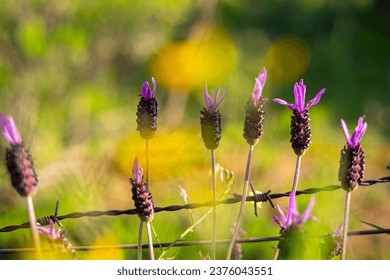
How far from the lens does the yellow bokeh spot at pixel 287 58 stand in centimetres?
230

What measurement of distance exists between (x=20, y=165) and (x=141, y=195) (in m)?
0.08

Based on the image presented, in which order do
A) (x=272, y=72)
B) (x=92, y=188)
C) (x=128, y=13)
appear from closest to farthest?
1. (x=92, y=188)
2. (x=128, y=13)
3. (x=272, y=72)

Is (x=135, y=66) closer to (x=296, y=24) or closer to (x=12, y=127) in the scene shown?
(x=296, y=24)

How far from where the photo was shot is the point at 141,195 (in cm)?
38

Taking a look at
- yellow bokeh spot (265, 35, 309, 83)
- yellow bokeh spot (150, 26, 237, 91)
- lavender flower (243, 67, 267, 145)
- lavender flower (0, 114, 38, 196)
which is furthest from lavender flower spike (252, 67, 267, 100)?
yellow bokeh spot (265, 35, 309, 83)

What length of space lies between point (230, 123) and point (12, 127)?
1393 millimetres

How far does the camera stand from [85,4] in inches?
60.6

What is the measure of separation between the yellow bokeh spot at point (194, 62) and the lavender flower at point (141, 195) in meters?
1.42

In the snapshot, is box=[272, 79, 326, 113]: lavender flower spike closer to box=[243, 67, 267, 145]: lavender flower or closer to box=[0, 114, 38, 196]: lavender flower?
box=[243, 67, 267, 145]: lavender flower

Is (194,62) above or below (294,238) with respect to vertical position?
above

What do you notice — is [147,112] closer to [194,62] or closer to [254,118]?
[254,118]

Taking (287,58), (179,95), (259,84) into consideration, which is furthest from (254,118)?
(287,58)

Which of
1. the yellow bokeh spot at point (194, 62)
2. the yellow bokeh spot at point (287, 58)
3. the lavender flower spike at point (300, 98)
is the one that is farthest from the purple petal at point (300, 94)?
the yellow bokeh spot at point (287, 58)
